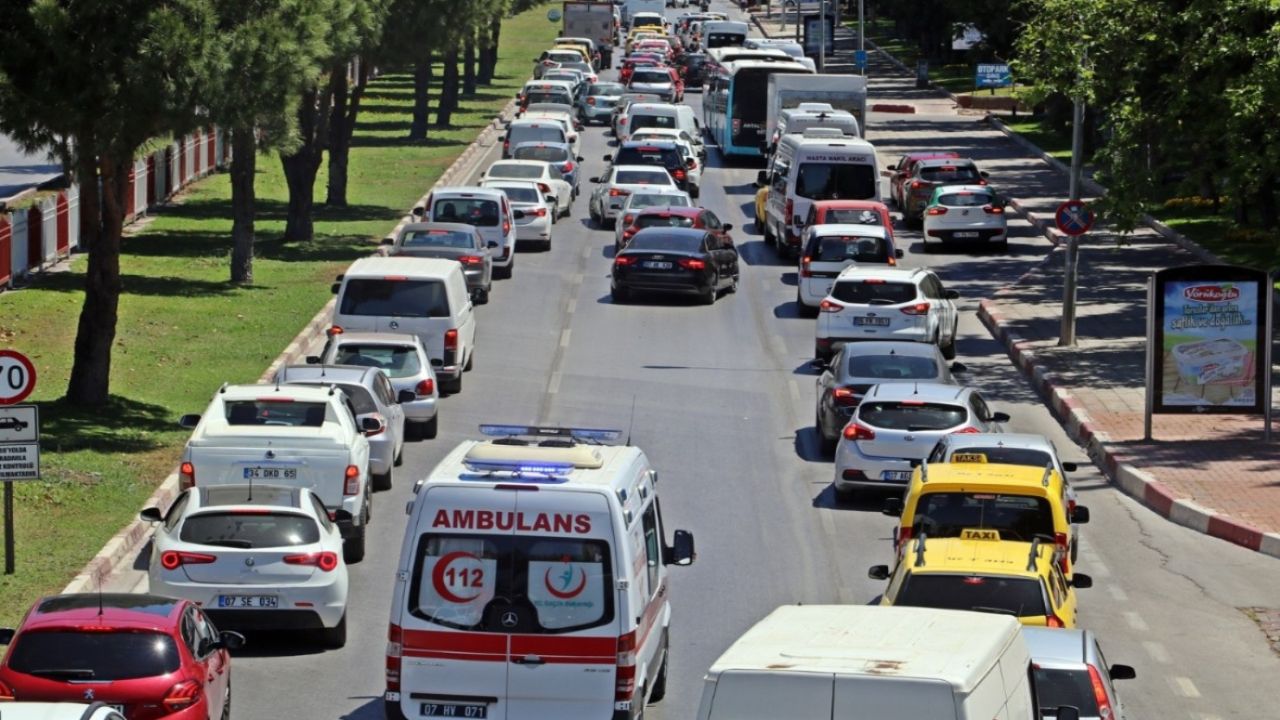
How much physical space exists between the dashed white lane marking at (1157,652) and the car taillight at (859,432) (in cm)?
571

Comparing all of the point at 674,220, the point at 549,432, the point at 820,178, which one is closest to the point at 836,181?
the point at 820,178

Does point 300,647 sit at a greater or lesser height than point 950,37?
lesser

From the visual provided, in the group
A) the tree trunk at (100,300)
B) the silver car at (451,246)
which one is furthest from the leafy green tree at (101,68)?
the silver car at (451,246)

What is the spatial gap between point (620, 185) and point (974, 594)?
108ft

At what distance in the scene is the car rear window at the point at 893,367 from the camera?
88.5 feet

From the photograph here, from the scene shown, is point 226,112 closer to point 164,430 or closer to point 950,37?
point 164,430

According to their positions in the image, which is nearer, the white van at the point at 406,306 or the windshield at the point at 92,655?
the windshield at the point at 92,655

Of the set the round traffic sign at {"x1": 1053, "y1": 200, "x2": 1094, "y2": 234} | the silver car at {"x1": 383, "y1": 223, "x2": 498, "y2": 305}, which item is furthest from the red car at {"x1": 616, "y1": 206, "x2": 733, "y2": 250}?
the round traffic sign at {"x1": 1053, "y1": 200, "x2": 1094, "y2": 234}

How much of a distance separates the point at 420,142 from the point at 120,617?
53512 millimetres

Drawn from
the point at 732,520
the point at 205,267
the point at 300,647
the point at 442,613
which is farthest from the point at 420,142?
the point at 442,613

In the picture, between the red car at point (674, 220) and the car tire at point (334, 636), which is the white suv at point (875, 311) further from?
the car tire at point (334, 636)

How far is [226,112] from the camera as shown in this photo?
2750cm

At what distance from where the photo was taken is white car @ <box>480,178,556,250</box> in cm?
4462

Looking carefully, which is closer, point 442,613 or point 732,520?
point 442,613
